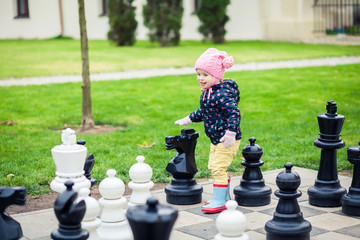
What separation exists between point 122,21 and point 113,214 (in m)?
19.0

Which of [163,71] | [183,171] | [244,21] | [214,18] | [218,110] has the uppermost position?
[214,18]

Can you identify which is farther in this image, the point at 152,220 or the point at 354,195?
the point at 354,195

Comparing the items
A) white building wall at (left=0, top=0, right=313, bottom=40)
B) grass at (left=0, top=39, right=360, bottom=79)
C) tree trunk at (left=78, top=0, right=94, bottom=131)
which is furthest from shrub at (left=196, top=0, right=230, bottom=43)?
tree trunk at (left=78, top=0, right=94, bottom=131)

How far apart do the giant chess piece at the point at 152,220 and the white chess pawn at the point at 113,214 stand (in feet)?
2.96

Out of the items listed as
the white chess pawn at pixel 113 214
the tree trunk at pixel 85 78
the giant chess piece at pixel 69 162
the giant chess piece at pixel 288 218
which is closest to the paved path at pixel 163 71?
the tree trunk at pixel 85 78

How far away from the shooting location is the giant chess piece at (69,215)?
297 cm

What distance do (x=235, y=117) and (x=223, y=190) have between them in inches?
24.3

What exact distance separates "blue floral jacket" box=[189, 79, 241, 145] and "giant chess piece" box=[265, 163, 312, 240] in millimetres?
826

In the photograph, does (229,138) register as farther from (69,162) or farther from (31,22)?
(31,22)

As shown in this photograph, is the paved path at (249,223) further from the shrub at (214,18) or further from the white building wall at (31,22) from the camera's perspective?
the white building wall at (31,22)

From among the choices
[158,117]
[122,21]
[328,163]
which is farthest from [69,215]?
[122,21]

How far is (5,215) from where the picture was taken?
3244 mm

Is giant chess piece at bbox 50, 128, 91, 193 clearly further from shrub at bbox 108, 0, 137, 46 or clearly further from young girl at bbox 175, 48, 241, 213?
shrub at bbox 108, 0, 137, 46

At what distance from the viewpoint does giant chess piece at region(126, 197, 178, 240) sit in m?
2.60
